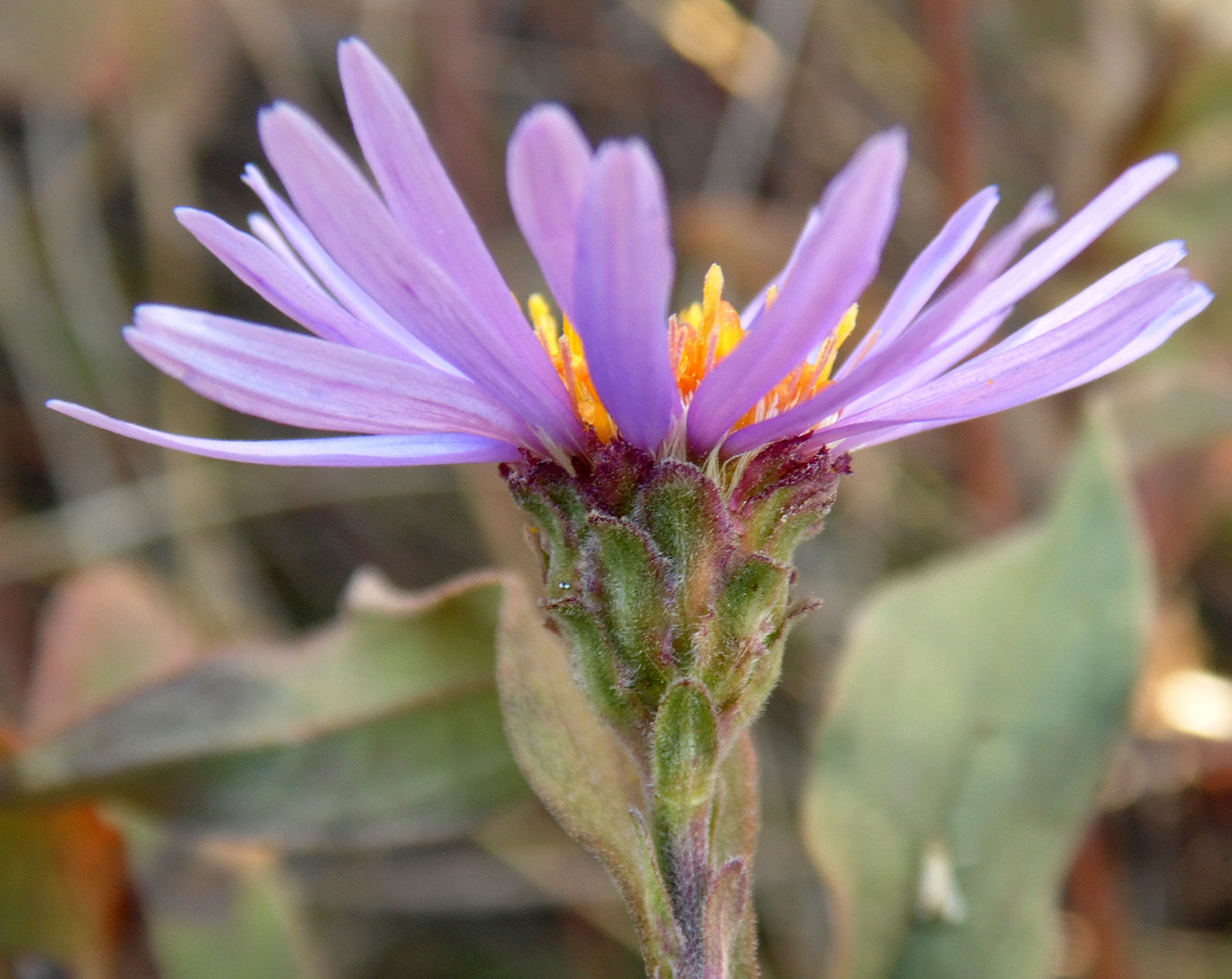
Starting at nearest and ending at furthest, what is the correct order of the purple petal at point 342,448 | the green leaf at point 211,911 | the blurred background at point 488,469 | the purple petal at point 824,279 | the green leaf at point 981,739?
the purple petal at point 824,279, the purple petal at point 342,448, the green leaf at point 981,739, the green leaf at point 211,911, the blurred background at point 488,469

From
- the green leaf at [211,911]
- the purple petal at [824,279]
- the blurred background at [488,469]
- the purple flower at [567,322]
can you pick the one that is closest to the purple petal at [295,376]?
the purple flower at [567,322]

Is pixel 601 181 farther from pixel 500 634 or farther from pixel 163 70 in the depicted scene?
pixel 163 70

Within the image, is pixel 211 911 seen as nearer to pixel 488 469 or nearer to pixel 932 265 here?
pixel 488 469

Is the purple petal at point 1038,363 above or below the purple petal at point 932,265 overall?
below

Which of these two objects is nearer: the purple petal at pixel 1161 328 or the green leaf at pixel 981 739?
the purple petal at pixel 1161 328

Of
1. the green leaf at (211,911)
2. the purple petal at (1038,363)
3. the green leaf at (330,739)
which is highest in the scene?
the purple petal at (1038,363)

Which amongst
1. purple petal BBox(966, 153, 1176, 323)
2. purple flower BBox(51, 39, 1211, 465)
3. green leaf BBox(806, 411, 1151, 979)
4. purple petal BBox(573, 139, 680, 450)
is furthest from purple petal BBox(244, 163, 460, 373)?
green leaf BBox(806, 411, 1151, 979)

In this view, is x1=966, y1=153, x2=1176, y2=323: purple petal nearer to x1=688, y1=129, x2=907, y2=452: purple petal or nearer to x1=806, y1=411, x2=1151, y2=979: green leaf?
x1=688, y1=129, x2=907, y2=452: purple petal

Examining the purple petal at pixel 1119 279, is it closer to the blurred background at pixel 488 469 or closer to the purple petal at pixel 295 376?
the purple petal at pixel 295 376

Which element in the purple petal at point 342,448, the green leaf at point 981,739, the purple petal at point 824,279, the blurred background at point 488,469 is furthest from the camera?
the blurred background at point 488,469
